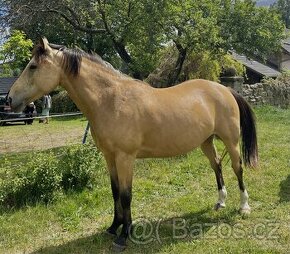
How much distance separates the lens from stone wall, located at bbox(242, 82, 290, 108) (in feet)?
45.4

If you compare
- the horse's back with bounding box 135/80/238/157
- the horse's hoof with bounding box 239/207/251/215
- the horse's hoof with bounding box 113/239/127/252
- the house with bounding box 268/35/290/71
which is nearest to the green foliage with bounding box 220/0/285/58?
the horse's back with bounding box 135/80/238/157

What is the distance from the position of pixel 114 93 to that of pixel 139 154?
2.33 ft

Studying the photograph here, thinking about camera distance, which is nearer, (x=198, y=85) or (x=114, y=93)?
(x=114, y=93)

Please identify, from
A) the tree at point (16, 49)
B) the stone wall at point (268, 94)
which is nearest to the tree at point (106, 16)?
the tree at point (16, 49)

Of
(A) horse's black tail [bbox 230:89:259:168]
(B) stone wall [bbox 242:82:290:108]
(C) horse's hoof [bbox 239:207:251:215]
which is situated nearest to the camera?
(C) horse's hoof [bbox 239:207:251:215]

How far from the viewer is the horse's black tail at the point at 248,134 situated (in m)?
4.80

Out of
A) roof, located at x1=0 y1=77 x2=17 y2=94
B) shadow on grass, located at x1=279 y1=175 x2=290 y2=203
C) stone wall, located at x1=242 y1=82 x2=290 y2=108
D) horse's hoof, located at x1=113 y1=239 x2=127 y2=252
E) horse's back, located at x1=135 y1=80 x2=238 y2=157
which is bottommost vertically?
roof, located at x1=0 y1=77 x2=17 y2=94

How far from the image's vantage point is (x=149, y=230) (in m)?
4.02

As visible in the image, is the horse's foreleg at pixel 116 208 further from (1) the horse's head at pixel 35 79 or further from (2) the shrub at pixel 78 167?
(2) the shrub at pixel 78 167

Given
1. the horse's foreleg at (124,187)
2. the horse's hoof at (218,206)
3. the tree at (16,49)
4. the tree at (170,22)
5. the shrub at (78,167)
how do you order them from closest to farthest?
1. the horse's foreleg at (124,187)
2. the horse's hoof at (218,206)
3. the shrub at (78,167)
4. the tree at (16,49)
5. the tree at (170,22)

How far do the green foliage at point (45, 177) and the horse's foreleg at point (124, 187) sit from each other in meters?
1.45

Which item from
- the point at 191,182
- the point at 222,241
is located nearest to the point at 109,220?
the point at 222,241

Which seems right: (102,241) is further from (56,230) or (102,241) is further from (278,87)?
(278,87)

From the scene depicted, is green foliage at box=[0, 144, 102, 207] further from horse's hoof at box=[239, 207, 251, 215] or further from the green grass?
horse's hoof at box=[239, 207, 251, 215]
